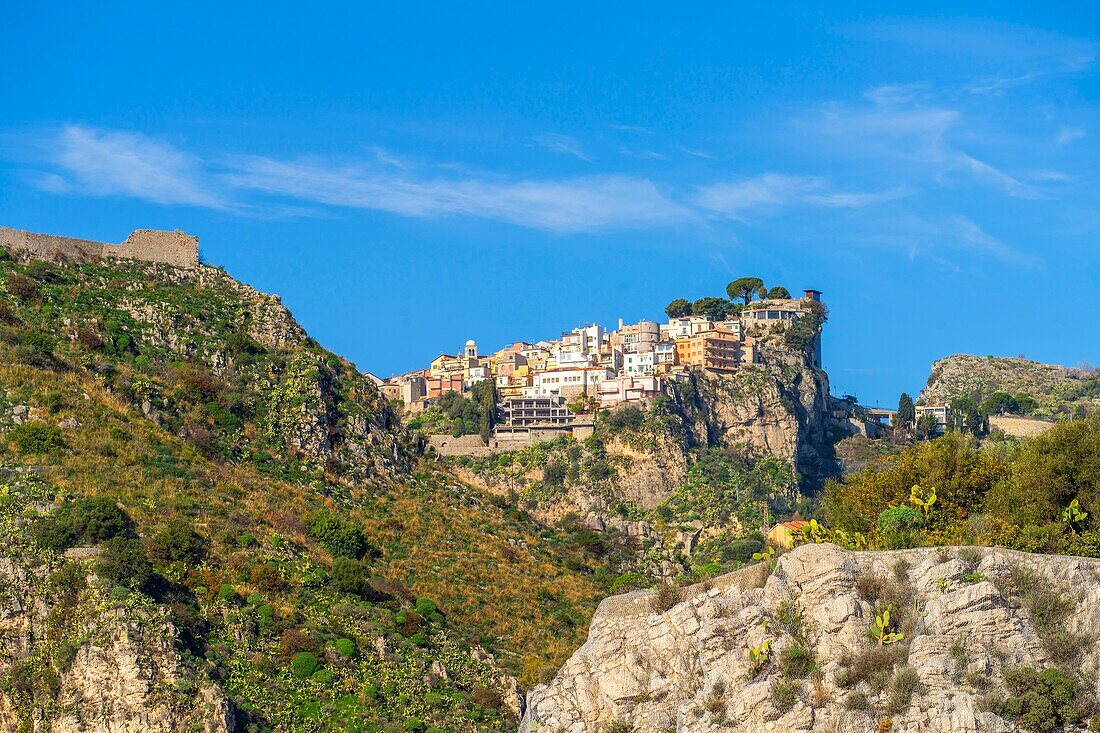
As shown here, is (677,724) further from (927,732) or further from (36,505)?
(36,505)

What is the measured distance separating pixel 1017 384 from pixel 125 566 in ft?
412

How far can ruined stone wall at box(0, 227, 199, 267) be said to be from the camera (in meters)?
93.2

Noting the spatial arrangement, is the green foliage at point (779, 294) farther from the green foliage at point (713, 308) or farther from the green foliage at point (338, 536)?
the green foliage at point (338, 536)

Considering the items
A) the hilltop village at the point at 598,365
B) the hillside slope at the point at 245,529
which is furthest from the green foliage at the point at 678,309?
the hillside slope at the point at 245,529

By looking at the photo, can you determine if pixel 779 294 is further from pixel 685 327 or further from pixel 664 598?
pixel 664 598

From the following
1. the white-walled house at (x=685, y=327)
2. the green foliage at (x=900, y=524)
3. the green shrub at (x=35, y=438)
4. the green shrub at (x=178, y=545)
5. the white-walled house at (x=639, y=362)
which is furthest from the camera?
the white-walled house at (x=685, y=327)

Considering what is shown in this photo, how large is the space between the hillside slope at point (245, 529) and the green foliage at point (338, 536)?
0.43 feet

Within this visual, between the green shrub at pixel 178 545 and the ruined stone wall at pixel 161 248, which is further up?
the ruined stone wall at pixel 161 248

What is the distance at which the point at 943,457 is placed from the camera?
62.7 metres

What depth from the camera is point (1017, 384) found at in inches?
6875

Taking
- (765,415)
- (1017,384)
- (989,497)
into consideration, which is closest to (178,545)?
(989,497)

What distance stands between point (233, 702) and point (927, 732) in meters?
25.1

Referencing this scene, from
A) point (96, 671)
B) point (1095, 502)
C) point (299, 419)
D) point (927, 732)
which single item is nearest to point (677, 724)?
point (927, 732)

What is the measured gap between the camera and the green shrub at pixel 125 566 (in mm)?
62875
